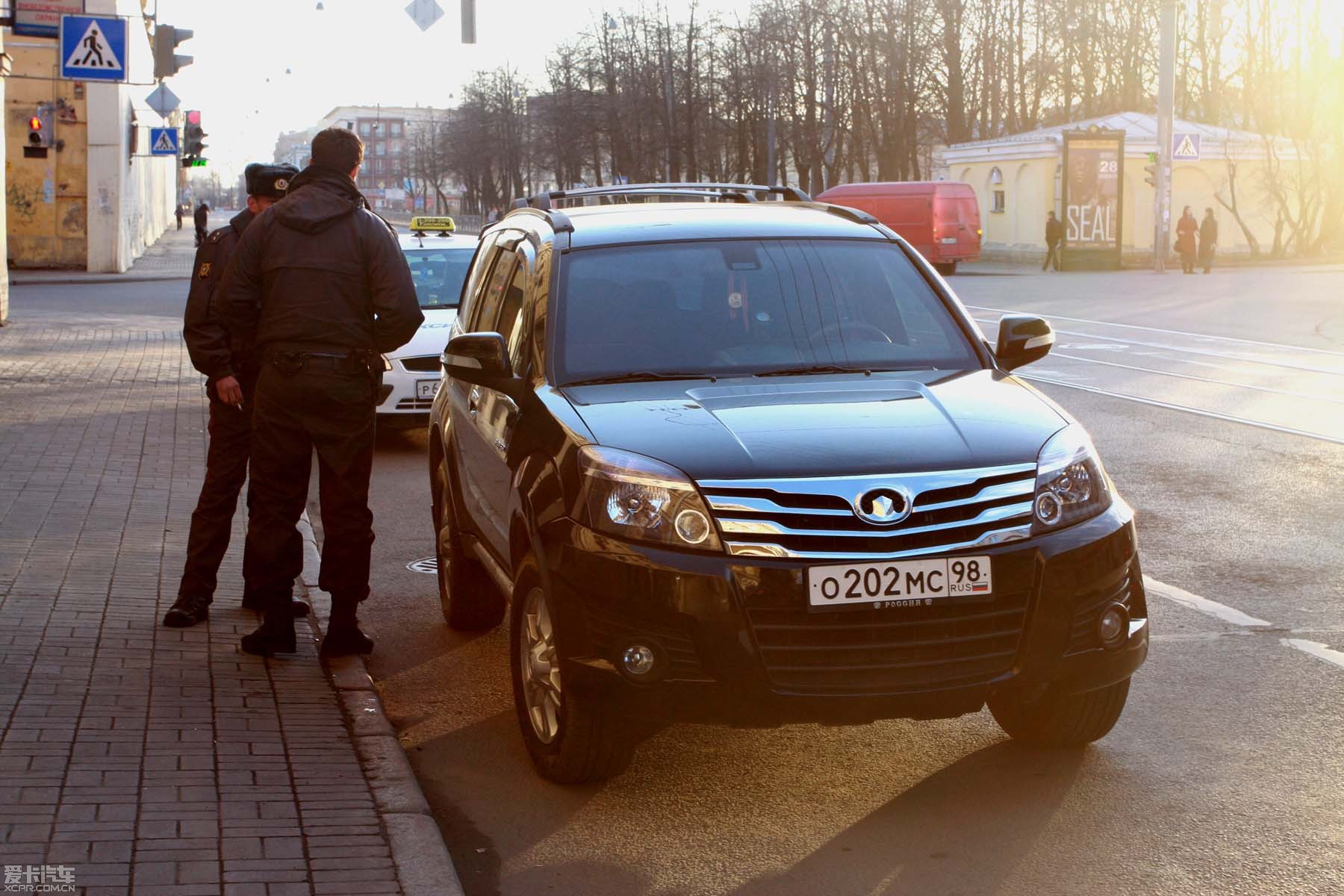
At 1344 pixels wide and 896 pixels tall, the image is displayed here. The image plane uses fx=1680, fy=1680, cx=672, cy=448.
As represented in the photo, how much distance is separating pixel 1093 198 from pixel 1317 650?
3956 cm

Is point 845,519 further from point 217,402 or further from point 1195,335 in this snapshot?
point 1195,335

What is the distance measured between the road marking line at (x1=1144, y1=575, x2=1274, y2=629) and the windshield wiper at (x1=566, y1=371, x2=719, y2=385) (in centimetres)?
271

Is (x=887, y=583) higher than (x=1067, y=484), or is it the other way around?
(x=1067, y=484)

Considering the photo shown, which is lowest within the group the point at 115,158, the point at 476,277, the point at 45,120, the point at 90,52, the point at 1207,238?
the point at 476,277

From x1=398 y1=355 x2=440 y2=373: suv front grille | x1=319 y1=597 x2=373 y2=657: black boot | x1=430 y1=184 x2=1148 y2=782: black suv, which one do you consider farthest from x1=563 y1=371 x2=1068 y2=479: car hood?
x1=398 y1=355 x2=440 y2=373: suv front grille

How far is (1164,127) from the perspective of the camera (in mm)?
40250

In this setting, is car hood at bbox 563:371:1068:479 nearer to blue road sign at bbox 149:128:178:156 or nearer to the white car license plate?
the white car license plate

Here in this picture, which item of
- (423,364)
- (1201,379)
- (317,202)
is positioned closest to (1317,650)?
(317,202)

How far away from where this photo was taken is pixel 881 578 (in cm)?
427

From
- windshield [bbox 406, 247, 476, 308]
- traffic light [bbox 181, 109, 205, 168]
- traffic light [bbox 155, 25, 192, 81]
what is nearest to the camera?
windshield [bbox 406, 247, 476, 308]

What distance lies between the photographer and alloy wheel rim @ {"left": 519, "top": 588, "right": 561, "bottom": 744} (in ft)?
15.7

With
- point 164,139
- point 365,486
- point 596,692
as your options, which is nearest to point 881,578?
point 596,692

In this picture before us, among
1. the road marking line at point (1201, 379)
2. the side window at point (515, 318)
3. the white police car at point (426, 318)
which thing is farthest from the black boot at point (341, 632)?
the road marking line at point (1201, 379)

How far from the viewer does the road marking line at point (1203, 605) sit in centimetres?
685
